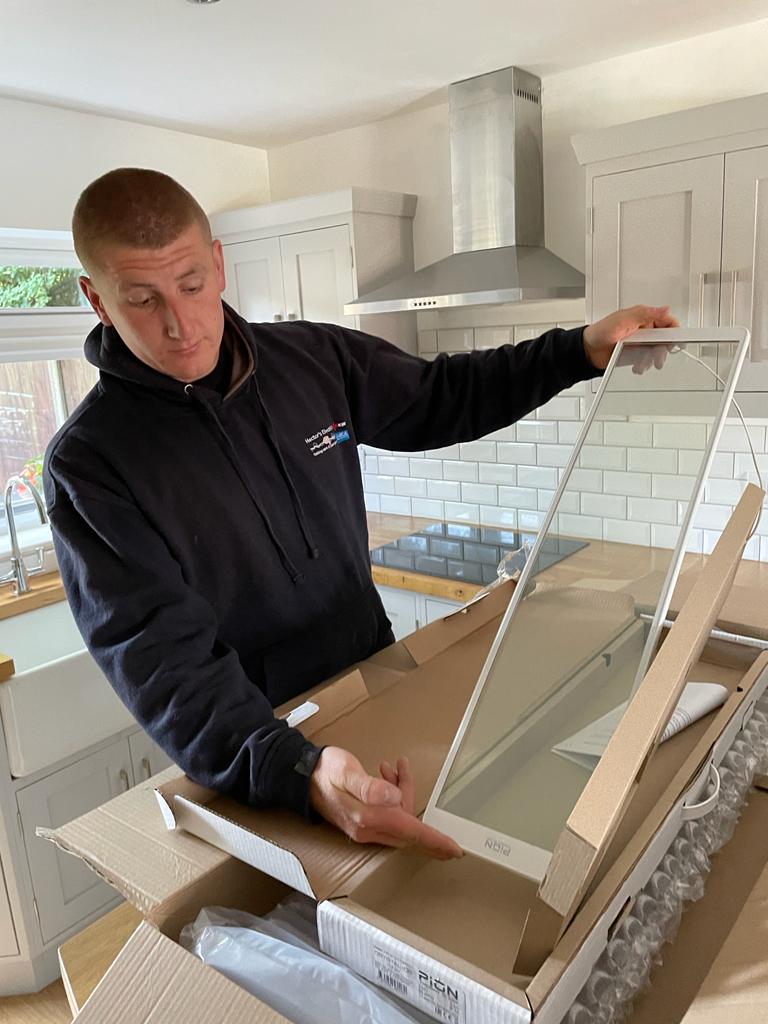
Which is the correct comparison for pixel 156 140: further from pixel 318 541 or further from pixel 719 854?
pixel 719 854

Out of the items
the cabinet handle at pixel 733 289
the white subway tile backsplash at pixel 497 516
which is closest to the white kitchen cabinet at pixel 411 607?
the white subway tile backsplash at pixel 497 516

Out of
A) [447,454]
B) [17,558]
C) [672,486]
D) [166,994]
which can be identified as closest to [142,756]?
[17,558]

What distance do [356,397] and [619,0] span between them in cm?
142

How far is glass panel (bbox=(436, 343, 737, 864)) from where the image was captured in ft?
2.57

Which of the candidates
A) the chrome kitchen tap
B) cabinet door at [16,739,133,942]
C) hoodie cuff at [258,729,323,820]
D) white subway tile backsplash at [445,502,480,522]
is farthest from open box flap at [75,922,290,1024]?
white subway tile backsplash at [445,502,480,522]

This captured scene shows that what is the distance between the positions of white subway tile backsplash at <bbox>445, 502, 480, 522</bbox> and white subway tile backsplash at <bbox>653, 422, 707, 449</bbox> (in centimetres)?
219

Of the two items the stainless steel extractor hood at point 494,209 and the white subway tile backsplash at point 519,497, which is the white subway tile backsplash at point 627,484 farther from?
the white subway tile backsplash at point 519,497

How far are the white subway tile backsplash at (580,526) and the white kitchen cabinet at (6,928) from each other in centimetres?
187

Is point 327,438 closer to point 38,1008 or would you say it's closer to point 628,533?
point 628,533

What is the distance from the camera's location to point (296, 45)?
7.13 feet

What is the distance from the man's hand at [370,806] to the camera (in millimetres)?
725

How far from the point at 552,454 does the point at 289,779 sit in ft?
7.60

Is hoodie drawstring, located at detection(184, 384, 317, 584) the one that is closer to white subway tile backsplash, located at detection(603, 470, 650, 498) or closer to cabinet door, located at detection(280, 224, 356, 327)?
white subway tile backsplash, located at detection(603, 470, 650, 498)

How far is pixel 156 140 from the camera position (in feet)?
10.0
